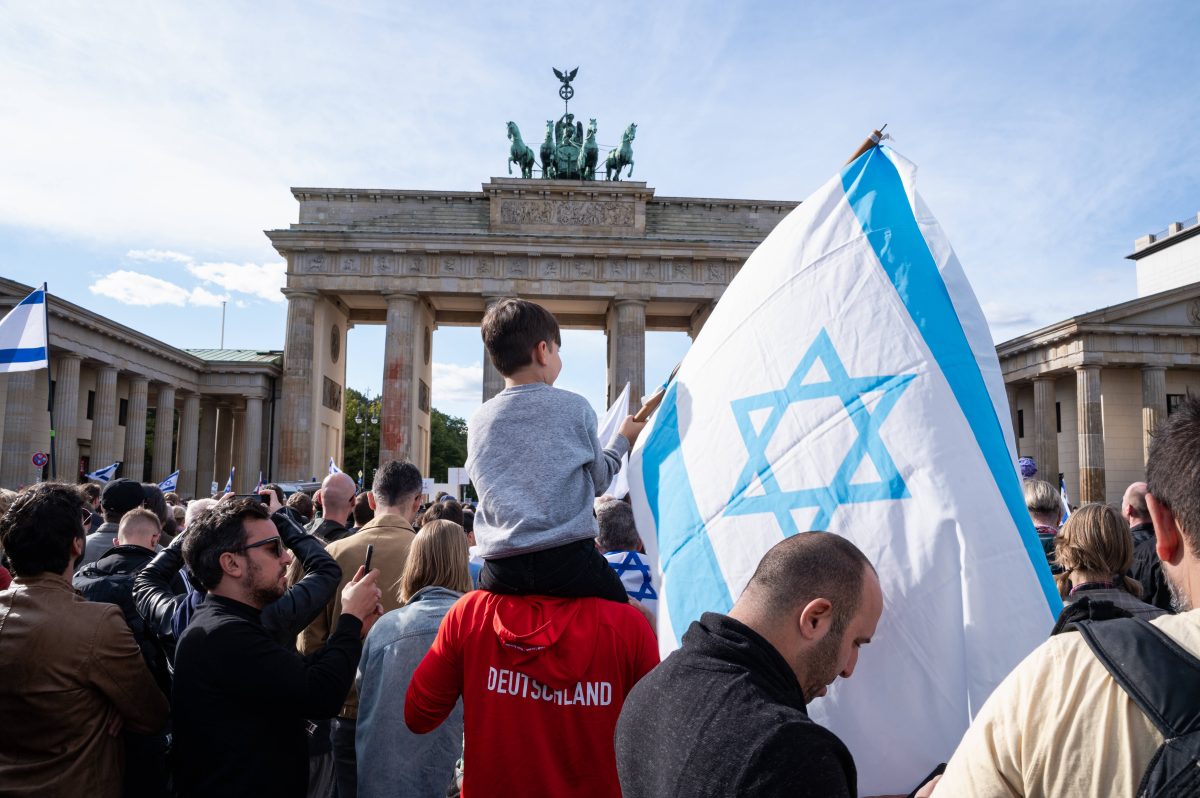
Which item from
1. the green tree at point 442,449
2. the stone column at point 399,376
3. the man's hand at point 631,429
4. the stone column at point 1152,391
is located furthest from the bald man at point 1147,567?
the green tree at point 442,449

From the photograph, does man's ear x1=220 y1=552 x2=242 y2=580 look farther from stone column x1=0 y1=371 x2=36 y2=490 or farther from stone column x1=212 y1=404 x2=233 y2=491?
stone column x1=212 y1=404 x2=233 y2=491

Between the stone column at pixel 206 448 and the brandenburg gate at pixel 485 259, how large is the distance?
29.1 feet

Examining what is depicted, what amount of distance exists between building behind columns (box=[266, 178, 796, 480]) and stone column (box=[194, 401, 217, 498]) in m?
8.74

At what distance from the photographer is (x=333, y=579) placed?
3.59 metres

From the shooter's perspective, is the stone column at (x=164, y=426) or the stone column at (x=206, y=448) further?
the stone column at (x=206, y=448)

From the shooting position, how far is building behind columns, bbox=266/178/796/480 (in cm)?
4084

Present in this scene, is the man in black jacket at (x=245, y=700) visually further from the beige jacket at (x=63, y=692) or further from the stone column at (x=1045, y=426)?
the stone column at (x=1045, y=426)

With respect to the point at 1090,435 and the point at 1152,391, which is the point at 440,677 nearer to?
the point at 1090,435

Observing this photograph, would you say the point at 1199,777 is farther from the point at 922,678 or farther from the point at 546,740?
the point at 546,740

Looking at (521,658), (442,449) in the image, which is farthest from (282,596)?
(442,449)

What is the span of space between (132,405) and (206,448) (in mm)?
8971

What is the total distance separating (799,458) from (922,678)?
2.55ft

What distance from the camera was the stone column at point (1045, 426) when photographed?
3922 centimetres

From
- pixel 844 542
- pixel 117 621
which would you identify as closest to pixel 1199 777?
pixel 844 542
